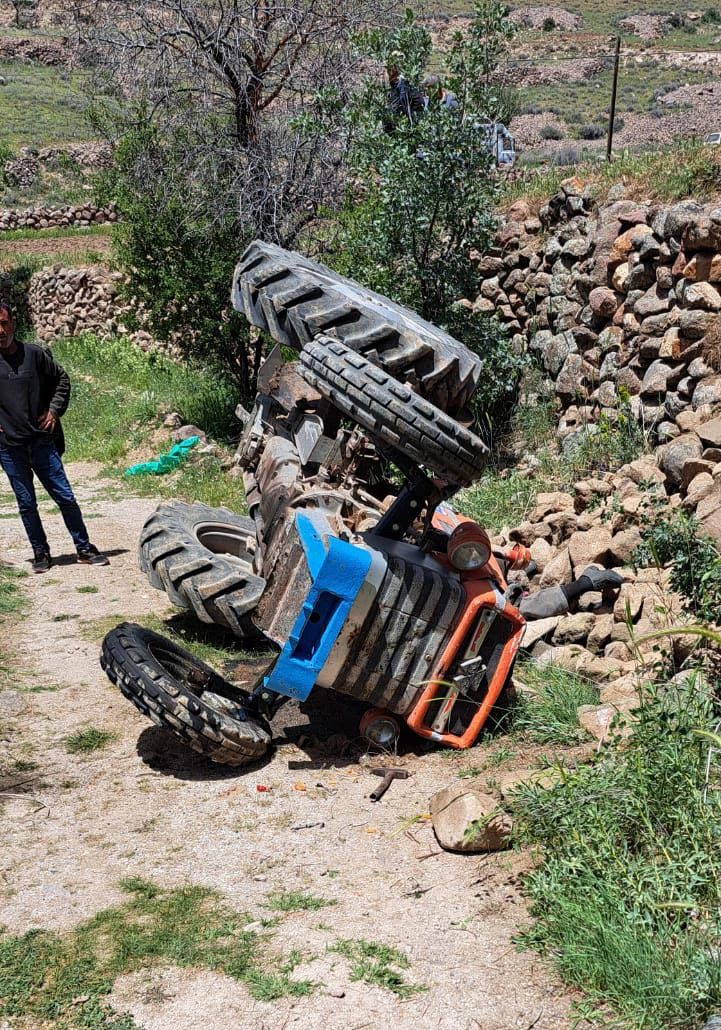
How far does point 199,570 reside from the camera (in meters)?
5.52

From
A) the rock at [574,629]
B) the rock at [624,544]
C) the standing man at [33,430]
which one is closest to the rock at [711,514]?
the rock at [624,544]

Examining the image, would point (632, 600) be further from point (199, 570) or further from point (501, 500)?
point (501, 500)

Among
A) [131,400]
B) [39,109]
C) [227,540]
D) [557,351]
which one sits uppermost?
[39,109]

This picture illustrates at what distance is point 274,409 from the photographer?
7527 millimetres

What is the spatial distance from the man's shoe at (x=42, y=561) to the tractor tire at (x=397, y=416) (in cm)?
368

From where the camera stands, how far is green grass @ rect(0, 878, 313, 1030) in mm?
2900

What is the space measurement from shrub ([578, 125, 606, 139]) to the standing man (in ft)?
79.4

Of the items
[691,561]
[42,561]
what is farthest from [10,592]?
[691,561]

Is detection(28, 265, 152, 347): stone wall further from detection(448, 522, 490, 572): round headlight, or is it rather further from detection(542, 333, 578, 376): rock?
detection(448, 522, 490, 572): round headlight

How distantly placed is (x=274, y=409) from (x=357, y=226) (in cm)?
305

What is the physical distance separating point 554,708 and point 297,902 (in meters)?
1.65

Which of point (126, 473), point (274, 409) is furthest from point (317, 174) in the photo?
point (274, 409)

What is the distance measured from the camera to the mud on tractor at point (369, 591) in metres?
4.17

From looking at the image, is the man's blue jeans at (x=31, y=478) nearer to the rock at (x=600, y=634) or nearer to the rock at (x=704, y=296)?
the rock at (x=600, y=634)
